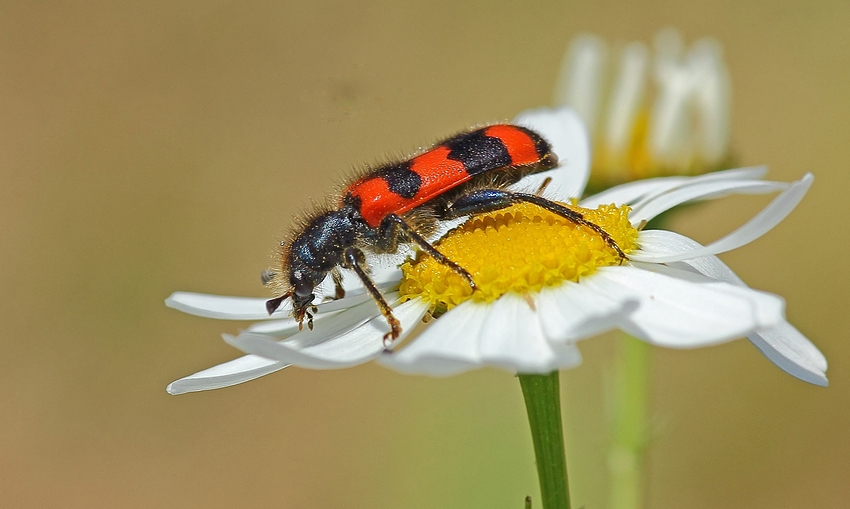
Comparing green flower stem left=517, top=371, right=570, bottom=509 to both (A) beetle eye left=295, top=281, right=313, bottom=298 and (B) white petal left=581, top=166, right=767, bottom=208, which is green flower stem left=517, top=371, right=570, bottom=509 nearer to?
(A) beetle eye left=295, top=281, right=313, bottom=298

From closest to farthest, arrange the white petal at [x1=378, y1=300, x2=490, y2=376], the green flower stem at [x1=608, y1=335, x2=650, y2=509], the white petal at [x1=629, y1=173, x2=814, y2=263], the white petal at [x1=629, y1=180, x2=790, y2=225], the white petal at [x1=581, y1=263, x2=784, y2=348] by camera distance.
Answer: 1. the white petal at [x1=378, y1=300, x2=490, y2=376]
2. the white petal at [x1=581, y1=263, x2=784, y2=348]
3. the white petal at [x1=629, y1=173, x2=814, y2=263]
4. the white petal at [x1=629, y1=180, x2=790, y2=225]
5. the green flower stem at [x1=608, y1=335, x2=650, y2=509]

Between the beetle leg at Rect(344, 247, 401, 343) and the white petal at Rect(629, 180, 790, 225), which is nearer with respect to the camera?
the beetle leg at Rect(344, 247, 401, 343)

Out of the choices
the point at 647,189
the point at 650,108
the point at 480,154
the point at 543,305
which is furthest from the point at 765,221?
the point at 650,108

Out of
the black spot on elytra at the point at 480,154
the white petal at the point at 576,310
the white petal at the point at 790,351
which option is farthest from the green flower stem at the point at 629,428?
the black spot on elytra at the point at 480,154

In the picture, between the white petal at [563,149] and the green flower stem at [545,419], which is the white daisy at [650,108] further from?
the green flower stem at [545,419]

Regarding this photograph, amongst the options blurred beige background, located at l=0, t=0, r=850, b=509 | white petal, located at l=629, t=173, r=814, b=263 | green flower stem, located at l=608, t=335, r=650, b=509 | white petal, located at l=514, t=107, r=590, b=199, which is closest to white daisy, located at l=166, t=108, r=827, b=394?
white petal, located at l=629, t=173, r=814, b=263
